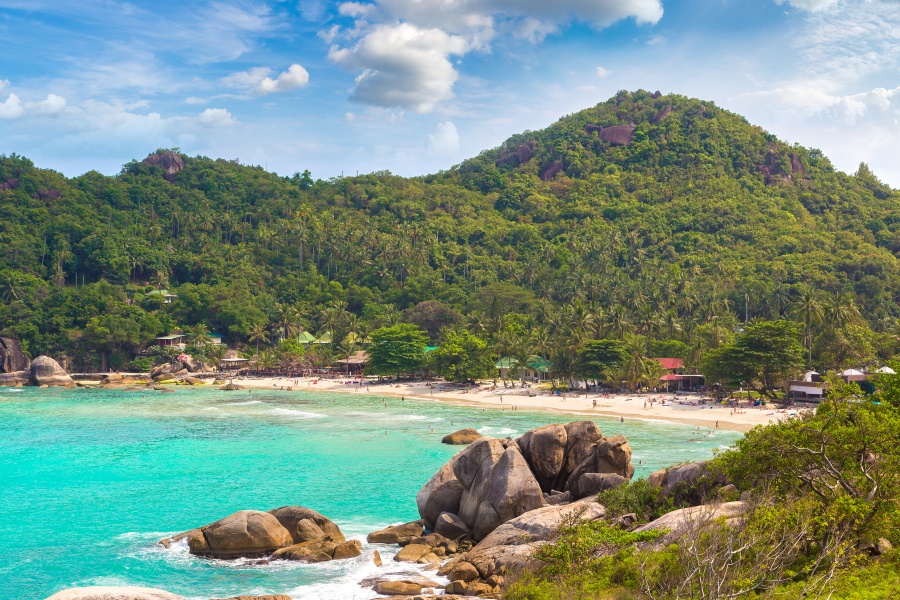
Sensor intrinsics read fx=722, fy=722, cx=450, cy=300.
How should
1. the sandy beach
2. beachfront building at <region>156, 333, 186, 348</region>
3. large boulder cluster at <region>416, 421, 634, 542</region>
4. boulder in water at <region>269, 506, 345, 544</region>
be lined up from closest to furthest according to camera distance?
large boulder cluster at <region>416, 421, 634, 542</region>
boulder in water at <region>269, 506, 345, 544</region>
the sandy beach
beachfront building at <region>156, 333, 186, 348</region>

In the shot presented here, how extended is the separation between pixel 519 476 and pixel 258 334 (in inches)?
3244

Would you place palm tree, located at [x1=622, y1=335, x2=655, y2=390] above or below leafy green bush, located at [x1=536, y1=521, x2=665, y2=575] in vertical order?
above

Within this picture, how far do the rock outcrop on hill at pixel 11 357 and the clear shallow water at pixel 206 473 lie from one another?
27014mm

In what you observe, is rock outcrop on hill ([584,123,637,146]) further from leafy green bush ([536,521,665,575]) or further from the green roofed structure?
leafy green bush ([536,521,665,575])

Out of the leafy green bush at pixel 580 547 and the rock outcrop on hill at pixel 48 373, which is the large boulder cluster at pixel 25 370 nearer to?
the rock outcrop on hill at pixel 48 373

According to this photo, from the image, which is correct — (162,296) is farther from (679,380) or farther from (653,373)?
(679,380)

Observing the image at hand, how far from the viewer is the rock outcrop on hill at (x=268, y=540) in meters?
23.7

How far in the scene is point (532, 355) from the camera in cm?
8044

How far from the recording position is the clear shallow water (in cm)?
2286

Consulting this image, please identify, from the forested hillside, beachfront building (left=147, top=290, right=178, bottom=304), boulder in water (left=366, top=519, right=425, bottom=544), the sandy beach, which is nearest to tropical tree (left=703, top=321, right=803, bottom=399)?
the sandy beach

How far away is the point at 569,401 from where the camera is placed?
219 ft

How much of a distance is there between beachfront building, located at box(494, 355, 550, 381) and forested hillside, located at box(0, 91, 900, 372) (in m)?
1.93

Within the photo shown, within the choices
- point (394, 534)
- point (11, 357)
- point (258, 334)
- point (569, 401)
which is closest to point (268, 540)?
point (394, 534)

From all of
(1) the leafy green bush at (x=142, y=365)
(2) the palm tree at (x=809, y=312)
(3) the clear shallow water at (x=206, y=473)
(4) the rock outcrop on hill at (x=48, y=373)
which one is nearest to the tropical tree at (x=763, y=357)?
(2) the palm tree at (x=809, y=312)
